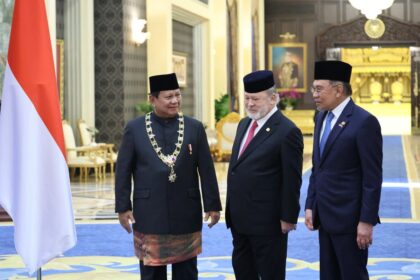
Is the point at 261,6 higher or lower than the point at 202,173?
higher

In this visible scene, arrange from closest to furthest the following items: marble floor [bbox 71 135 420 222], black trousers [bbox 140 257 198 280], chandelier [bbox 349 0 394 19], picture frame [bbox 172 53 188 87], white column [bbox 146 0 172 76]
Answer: black trousers [bbox 140 257 198 280], marble floor [bbox 71 135 420 222], white column [bbox 146 0 172 76], picture frame [bbox 172 53 188 87], chandelier [bbox 349 0 394 19]

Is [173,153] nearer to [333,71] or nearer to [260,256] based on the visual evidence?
[260,256]

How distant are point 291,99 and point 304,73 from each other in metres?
1.03

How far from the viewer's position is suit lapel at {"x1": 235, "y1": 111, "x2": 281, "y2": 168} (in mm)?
4727

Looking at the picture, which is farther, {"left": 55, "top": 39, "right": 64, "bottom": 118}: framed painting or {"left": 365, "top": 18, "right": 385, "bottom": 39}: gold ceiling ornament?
{"left": 365, "top": 18, "right": 385, "bottom": 39}: gold ceiling ornament

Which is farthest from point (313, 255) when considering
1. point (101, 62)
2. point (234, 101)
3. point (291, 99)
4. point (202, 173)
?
point (291, 99)

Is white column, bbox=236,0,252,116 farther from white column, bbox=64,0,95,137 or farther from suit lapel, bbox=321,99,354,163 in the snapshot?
suit lapel, bbox=321,99,354,163

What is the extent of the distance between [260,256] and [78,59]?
11313mm

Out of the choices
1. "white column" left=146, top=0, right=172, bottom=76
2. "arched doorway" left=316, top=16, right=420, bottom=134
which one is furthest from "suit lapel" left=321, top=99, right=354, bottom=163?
"arched doorway" left=316, top=16, right=420, bottom=134

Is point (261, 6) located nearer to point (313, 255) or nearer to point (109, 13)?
point (109, 13)

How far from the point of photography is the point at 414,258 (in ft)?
24.3

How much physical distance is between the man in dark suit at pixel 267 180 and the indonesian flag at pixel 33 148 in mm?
910

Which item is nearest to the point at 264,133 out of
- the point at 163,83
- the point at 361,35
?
the point at 163,83

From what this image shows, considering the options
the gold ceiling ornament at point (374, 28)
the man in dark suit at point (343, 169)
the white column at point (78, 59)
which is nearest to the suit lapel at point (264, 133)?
the man in dark suit at point (343, 169)
